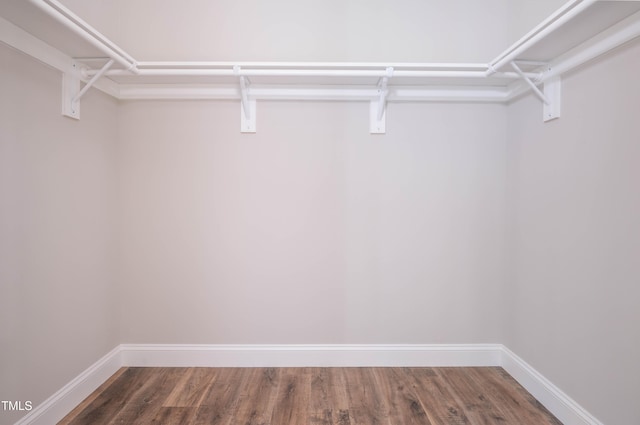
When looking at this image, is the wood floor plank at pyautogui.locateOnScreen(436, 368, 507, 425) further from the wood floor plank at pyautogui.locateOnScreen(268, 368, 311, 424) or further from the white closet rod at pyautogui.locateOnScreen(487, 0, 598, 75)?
the white closet rod at pyautogui.locateOnScreen(487, 0, 598, 75)

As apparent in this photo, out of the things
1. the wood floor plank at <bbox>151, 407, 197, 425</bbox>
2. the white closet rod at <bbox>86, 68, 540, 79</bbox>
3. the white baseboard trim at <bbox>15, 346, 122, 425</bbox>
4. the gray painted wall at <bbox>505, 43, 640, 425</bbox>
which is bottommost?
the wood floor plank at <bbox>151, 407, 197, 425</bbox>

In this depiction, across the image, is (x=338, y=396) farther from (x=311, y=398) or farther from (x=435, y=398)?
(x=435, y=398)

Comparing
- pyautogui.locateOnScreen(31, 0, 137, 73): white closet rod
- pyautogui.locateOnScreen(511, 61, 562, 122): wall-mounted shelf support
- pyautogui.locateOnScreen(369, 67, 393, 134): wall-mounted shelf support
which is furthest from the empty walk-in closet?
pyautogui.locateOnScreen(31, 0, 137, 73): white closet rod

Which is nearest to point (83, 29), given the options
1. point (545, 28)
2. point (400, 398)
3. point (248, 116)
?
point (248, 116)

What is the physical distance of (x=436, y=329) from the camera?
220cm

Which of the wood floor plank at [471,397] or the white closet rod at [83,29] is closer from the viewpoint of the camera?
the white closet rod at [83,29]

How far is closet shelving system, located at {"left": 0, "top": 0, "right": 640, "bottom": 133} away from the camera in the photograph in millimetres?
1354

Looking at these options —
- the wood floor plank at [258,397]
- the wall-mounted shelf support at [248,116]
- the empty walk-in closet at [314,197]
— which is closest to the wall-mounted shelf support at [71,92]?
the empty walk-in closet at [314,197]

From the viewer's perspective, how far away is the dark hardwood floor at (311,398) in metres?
1.68

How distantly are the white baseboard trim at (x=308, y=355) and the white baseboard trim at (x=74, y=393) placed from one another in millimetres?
132

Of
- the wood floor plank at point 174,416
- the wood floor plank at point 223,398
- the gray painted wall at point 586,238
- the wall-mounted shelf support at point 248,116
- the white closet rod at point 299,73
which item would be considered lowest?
the wood floor plank at point 174,416

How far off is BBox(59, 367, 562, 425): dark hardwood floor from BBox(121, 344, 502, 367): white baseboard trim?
5 cm

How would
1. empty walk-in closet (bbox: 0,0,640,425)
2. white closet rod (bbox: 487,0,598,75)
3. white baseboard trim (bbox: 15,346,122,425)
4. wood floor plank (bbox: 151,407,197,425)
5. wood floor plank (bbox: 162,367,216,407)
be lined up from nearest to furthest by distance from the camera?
white closet rod (bbox: 487,0,598,75) < white baseboard trim (bbox: 15,346,122,425) < wood floor plank (bbox: 151,407,197,425) < wood floor plank (bbox: 162,367,216,407) < empty walk-in closet (bbox: 0,0,640,425)

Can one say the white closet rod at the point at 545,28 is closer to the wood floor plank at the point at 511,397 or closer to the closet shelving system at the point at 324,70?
the closet shelving system at the point at 324,70
